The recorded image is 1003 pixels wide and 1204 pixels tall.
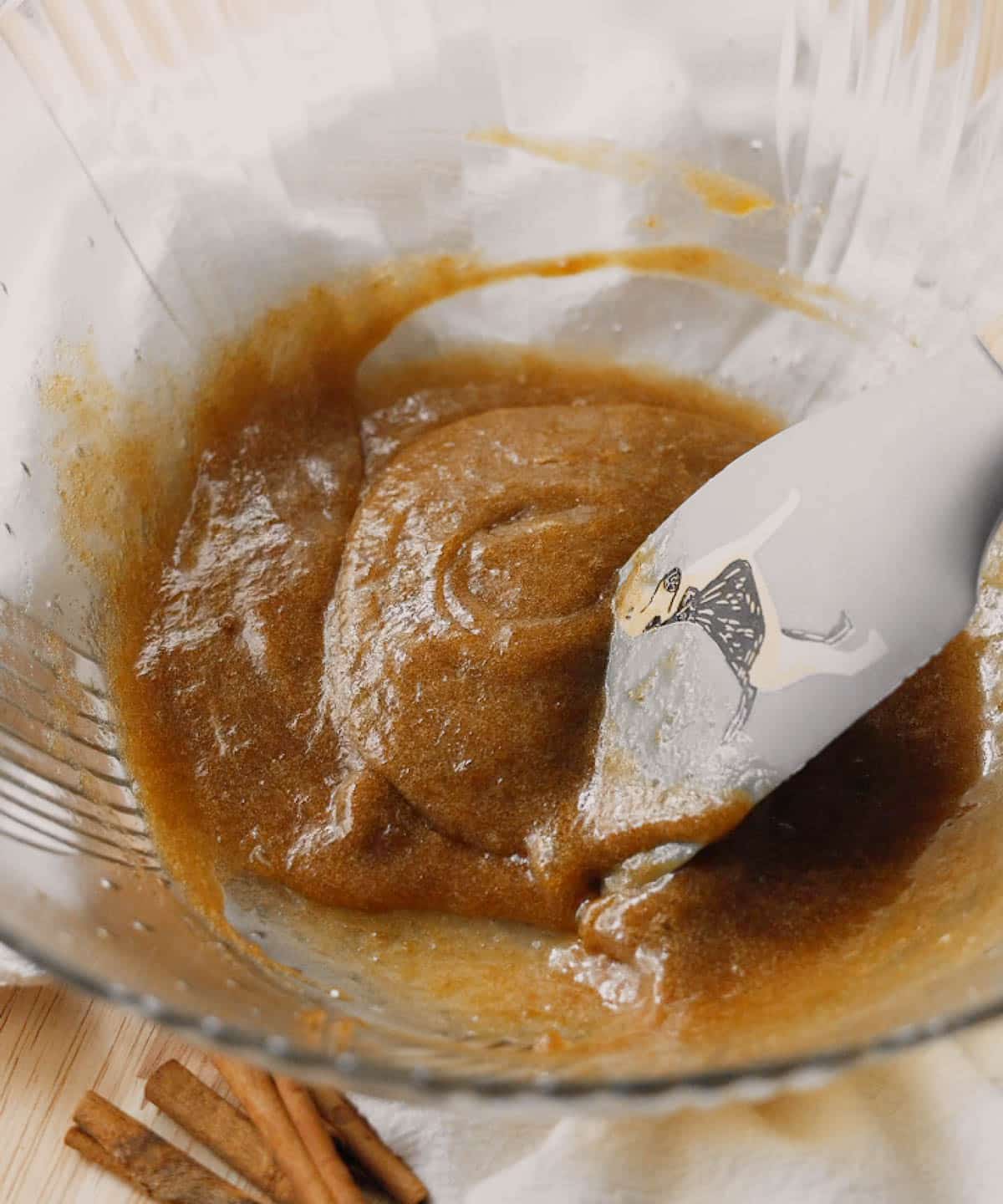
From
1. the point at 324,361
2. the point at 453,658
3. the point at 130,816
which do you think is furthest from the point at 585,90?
the point at 130,816

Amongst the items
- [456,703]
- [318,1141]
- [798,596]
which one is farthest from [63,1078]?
[798,596]

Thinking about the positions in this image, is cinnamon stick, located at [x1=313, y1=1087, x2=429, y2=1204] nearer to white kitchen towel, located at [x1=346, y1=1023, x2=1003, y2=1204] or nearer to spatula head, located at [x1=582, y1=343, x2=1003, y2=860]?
white kitchen towel, located at [x1=346, y1=1023, x2=1003, y2=1204]

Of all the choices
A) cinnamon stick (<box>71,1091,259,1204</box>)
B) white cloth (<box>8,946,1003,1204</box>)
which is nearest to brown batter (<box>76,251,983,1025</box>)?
white cloth (<box>8,946,1003,1204</box>)

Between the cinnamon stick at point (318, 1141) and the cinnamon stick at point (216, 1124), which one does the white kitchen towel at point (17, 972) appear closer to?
the cinnamon stick at point (216, 1124)

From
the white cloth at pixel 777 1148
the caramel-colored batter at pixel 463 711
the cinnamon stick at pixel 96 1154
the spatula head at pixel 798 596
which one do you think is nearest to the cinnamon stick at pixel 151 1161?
the cinnamon stick at pixel 96 1154

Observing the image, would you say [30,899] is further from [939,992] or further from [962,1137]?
[962,1137]

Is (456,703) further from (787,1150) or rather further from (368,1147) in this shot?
(787,1150)
